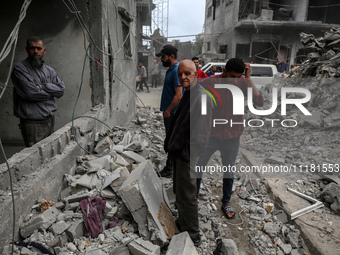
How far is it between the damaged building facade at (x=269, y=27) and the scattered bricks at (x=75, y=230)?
1738cm

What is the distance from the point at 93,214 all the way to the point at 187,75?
5.61 ft

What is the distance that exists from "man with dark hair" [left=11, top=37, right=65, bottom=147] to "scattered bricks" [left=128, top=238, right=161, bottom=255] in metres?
2.13

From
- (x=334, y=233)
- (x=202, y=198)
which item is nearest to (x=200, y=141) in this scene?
(x=202, y=198)

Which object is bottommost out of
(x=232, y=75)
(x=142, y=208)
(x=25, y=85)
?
(x=142, y=208)

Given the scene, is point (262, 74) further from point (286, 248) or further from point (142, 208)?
point (142, 208)

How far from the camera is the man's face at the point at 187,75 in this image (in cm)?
249

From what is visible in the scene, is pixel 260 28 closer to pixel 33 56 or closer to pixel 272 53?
pixel 272 53

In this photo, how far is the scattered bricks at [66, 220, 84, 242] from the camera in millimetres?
2482

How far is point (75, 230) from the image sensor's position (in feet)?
8.21

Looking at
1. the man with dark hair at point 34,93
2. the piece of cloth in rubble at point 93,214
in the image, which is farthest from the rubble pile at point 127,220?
the man with dark hair at point 34,93

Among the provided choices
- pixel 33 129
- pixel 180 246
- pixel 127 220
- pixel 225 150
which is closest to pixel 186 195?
pixel 180 246

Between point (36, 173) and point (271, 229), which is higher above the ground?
point (36, 173)

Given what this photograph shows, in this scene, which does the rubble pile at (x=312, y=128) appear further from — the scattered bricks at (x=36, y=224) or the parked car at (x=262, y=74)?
the scattered bricks at (x=36, y=224)

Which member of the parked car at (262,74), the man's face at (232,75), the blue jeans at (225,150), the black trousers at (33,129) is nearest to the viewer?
the man's face at (232,75)
